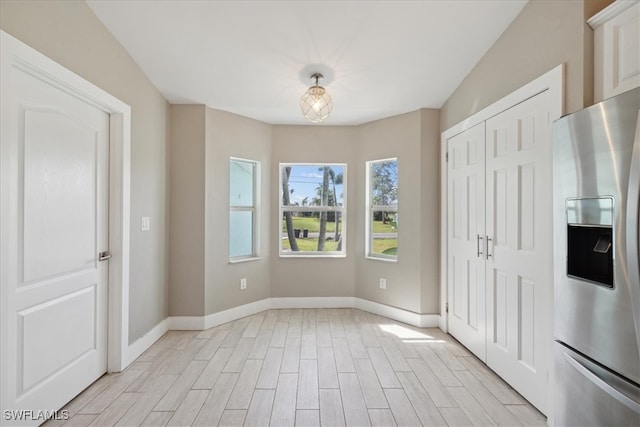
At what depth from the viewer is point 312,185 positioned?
4180 mm

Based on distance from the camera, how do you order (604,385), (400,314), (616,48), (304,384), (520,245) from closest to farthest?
(604,385) → (616,48) → (520,245) → (304,384) → (400,314)

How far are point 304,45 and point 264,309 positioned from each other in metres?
3.11

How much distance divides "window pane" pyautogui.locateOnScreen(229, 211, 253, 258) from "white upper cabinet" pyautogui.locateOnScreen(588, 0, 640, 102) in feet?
11.2

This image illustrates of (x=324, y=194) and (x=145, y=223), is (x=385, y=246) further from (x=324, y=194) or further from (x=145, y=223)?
(x=145, y=223)

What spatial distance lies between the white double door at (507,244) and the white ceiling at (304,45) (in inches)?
26.7

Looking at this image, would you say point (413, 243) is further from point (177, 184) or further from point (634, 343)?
point (177, 184)

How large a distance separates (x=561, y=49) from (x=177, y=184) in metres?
3.46

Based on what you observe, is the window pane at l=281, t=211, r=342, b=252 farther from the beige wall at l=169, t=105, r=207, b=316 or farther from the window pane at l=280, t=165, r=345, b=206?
the beige wall at l=169, t=105, r=207, b=316

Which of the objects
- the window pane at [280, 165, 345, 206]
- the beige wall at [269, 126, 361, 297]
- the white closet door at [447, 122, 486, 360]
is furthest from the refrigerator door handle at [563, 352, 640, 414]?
the window pane at [280, 165, 345, 206]

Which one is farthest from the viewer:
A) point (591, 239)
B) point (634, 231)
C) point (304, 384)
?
point (304, 384)

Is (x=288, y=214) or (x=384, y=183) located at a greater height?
(x=384, y=183)

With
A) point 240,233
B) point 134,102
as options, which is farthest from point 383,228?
point 134,102

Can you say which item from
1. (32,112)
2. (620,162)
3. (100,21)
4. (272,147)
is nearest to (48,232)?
(32,112)

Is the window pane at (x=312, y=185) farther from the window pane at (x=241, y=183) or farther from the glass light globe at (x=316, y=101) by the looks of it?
the glass light globe at (x=316, y=101)
